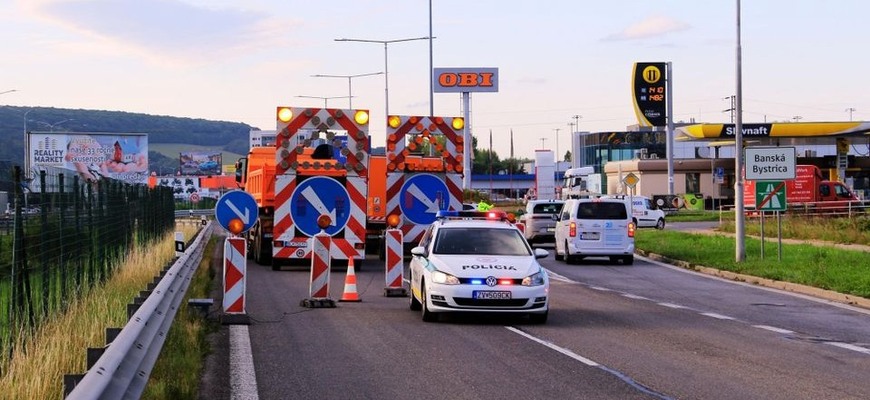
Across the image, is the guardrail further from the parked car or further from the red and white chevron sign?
the parked car

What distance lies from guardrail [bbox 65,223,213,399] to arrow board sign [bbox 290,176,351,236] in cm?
1018

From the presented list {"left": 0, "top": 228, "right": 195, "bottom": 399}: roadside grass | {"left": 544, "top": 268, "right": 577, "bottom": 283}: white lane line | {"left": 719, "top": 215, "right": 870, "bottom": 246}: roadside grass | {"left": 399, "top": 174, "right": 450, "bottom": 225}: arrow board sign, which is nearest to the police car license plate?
{"left": 0, "top": 228, "right": 195, "bottom": 399}: roadside grass

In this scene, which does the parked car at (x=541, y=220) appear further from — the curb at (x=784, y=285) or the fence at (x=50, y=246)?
the fence at (x=50, y=246)

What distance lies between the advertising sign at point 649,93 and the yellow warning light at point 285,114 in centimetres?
4611

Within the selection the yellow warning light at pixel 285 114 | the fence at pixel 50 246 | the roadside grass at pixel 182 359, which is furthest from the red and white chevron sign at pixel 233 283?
the yellow warning light at pixel 285 114

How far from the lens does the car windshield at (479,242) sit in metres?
16.4

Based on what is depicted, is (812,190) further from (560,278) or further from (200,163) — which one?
(200,163)

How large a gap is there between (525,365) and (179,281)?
187 inches

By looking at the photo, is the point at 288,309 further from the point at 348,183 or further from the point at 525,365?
the point at 348,183

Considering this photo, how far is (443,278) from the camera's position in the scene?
50.1 ft

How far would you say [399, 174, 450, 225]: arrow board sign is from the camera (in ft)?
77.7

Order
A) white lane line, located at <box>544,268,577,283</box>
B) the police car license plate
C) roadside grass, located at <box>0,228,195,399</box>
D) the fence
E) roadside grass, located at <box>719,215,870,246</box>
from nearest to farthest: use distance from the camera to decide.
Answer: roadside grass, located at <box>0,228,195,399</box> < the fence < the police car license plate < white lane line, located at <box>544,268,577,283</box> < roadside grass, located at <box>719,215,870,246</box>

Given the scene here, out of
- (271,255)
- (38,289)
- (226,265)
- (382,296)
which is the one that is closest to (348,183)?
(271,255)

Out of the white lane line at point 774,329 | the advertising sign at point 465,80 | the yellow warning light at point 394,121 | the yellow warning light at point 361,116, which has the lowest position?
the white lane line at point 774,329
